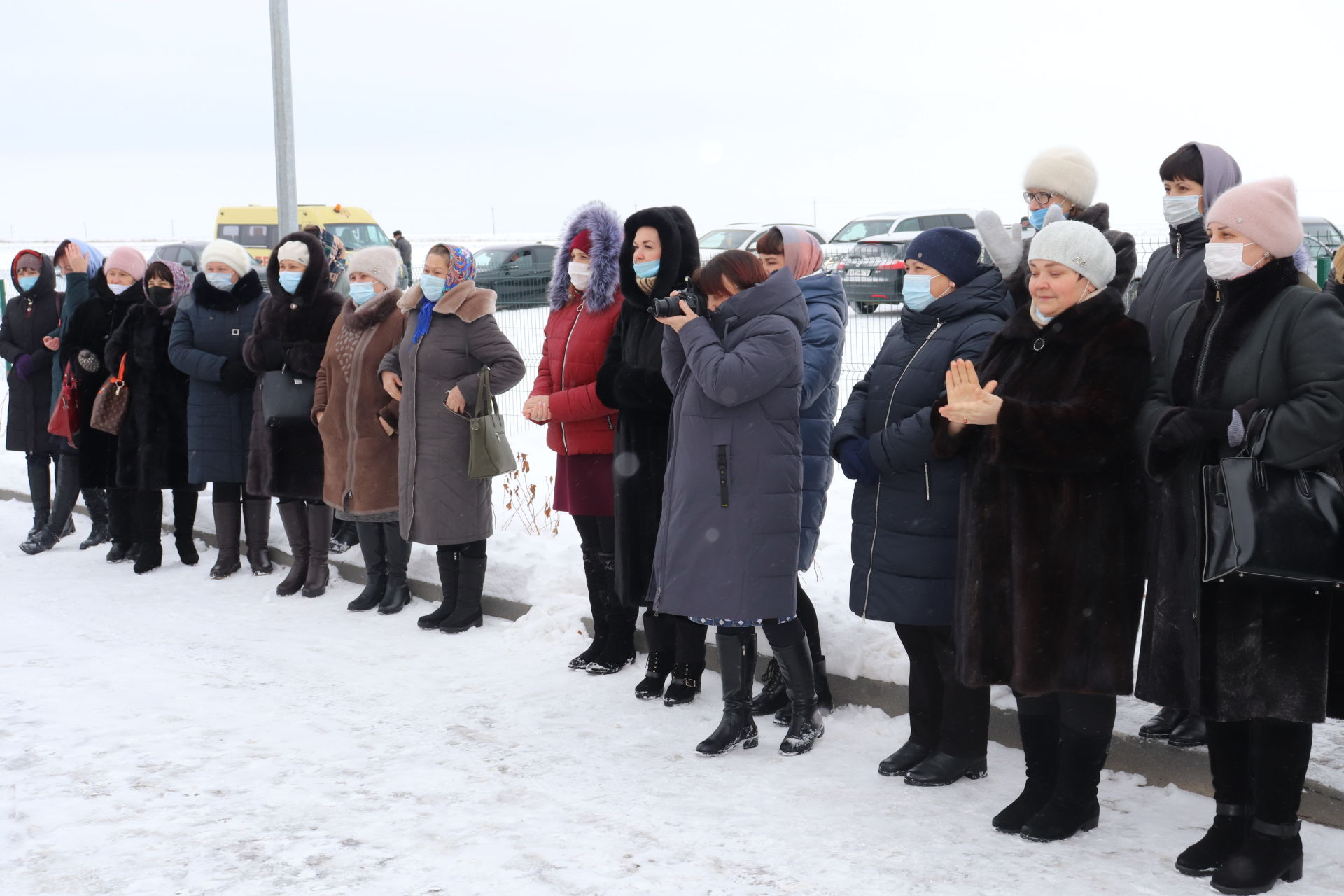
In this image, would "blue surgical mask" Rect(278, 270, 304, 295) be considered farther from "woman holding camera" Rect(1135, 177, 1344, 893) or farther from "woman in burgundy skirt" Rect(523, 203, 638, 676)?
"woman holding camera" Rect(1135, 177, 1344, 893)

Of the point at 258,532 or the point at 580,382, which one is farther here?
the point at 258,532

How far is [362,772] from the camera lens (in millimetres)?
4852

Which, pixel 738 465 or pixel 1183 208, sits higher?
pixel 1183 208

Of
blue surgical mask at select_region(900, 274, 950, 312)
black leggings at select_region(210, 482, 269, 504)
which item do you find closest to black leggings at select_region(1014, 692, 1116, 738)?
blue surgical mask at select_region(900, 274, 950, 312)

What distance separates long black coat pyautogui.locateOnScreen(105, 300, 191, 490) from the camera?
8500 millimetres

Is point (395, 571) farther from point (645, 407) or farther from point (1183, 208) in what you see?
point (1183, 208)

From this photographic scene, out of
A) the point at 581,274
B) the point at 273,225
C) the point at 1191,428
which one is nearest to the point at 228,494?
the point at 581,274

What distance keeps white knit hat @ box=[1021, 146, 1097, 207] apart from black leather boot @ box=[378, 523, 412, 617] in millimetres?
4132

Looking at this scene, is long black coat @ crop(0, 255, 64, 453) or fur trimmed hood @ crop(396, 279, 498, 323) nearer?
fur trimmed hood @ crop(396, 279, 498, 323)

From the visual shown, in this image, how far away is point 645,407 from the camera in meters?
5.64

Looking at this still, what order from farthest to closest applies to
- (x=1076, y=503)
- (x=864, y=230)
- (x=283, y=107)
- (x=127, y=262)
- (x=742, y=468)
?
1. (x=864, y=230)
2. (x=283, y=107)
3. (x=127, y=262)
4. (x=742, y=468)
5. (x=1076, y=503)

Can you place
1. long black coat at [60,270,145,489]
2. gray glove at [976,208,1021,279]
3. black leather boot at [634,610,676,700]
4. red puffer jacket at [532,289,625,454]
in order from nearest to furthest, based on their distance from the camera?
1. gray glove at [976,208,1021,279]
2. black leather boot at [634,610,676,700]
3. red puffer jacket at [532,289,625,454]
4. long black coat at [60,270,145,489]

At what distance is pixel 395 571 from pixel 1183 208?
480cm

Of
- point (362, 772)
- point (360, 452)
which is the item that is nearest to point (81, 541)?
point (360, 452)
